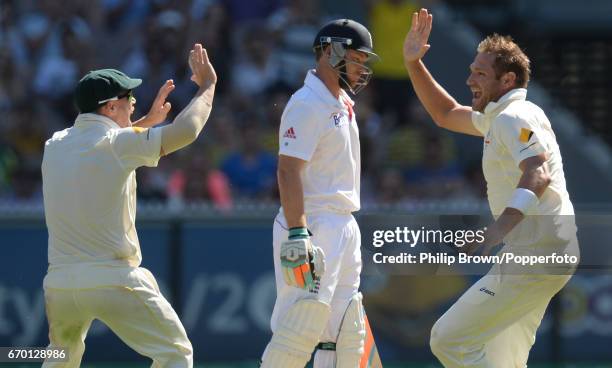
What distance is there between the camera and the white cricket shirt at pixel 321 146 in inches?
302

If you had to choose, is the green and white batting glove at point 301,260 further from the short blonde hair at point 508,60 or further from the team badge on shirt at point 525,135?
the short blonde hair at point 508,60

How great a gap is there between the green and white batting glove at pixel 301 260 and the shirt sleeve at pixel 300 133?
1.51 feet

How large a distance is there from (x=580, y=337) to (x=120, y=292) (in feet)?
17.5

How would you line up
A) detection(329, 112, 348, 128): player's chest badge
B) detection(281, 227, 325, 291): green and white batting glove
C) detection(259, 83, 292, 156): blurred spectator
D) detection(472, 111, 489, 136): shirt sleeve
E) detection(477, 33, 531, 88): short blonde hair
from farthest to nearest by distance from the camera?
detection(259, 83, 292, 156): blurred spectator < detection(472, 111, 489, 136): shirt sleeve < detection(477, 33, 531, 88): short blonde hair < detection(329, 112, 348, 128): player's chest badge < detection(281, 227, 325, 291): green and white batting glove

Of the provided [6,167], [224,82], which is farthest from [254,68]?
[6,167]

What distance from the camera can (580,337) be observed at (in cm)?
1143

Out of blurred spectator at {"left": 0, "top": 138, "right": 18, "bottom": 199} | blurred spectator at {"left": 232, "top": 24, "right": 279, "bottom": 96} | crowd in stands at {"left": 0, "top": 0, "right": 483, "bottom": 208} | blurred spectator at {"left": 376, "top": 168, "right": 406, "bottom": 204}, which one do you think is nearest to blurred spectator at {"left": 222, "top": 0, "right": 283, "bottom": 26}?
crowd in stands at {"left": 0, "top": 0, "right": 483, "bottom": 208}

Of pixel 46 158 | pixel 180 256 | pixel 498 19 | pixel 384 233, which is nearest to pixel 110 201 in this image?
pixel 46 158

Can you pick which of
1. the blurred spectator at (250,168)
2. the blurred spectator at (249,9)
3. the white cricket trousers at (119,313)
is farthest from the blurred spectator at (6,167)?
the white cricket trousers at (119,313)

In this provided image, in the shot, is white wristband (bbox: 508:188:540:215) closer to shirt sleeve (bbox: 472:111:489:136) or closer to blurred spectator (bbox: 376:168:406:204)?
shirt sleeve (bbox: 472:111:489:136)

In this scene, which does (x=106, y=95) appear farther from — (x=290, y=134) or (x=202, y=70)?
(x=290, y=134)

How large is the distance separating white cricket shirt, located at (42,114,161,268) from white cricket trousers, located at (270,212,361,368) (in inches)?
36.8

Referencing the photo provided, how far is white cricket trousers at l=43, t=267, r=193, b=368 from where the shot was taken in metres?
7.34

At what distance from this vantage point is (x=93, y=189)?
24.0ft
